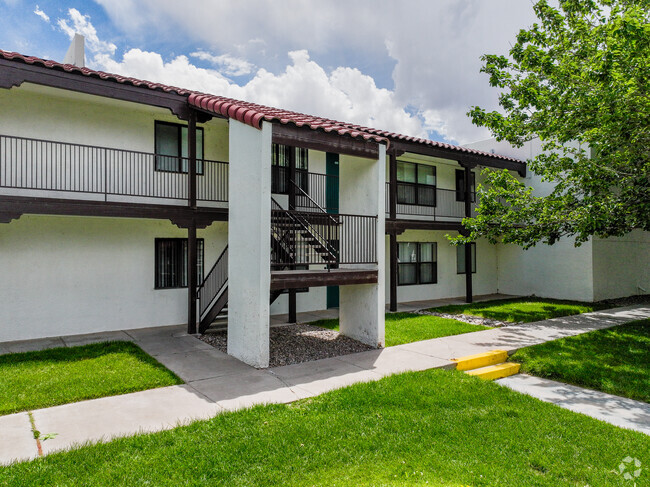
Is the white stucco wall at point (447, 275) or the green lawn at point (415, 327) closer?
the green lawn at point (415, 327)

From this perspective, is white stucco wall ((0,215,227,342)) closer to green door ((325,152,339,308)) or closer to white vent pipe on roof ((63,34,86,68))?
green door ((325,152,339,308))

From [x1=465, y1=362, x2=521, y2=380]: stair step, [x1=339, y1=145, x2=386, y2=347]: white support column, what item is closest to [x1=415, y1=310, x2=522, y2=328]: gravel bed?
[x1=465, y1=362, x2=521, y2=380]: stair step

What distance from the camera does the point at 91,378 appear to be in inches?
247

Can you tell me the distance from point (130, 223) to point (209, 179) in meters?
2.27

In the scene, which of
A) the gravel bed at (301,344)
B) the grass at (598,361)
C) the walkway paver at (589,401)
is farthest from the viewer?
the gravel bed at (301,344)

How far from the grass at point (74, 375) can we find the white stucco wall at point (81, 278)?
1640 mm

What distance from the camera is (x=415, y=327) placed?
10.4m

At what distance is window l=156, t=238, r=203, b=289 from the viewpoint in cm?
1073

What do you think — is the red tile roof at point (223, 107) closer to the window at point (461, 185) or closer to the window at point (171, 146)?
the window at point (171, 146)

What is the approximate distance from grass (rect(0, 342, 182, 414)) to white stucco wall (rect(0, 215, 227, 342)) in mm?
1640

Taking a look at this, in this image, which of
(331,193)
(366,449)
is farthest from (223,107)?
(366,449)

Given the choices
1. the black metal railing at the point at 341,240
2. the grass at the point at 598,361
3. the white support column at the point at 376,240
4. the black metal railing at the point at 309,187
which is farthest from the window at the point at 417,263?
the grass at the point at 598,361

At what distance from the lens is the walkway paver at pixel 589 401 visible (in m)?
5.34

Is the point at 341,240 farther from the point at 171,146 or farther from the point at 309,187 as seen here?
the point at 171,146
